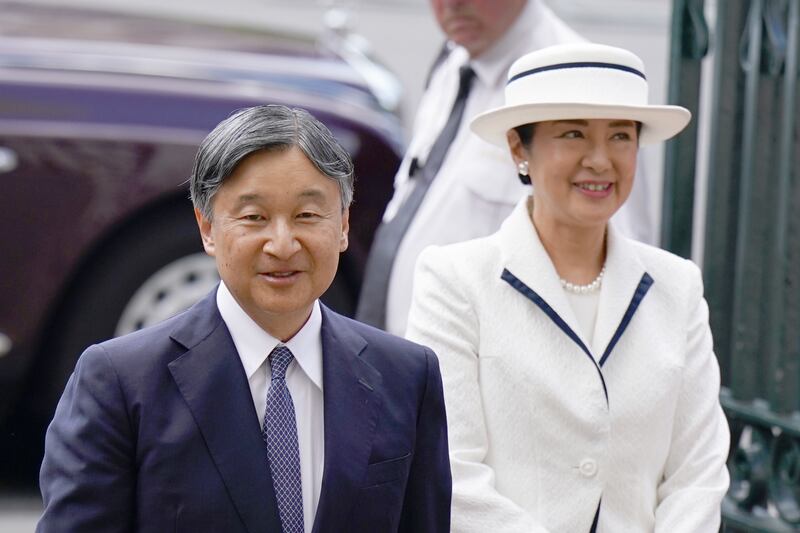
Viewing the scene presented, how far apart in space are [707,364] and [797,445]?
36.9 inches

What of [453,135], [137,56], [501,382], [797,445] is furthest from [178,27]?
[501,382]

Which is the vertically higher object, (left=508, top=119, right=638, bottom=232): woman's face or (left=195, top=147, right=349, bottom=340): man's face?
(left=508, top=119, right=638, bottom=232): woman's face

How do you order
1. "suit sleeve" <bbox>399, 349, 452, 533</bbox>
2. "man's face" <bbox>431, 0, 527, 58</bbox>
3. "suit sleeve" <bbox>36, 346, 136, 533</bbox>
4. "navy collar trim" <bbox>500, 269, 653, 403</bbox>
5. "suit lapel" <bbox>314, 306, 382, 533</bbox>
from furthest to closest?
"man's face" <bbox>431, 0, 527, 58</bbox>, "navy collar trim" <bbox>500, 269, 653, 403</bbox>, "suit sleeve" <bbox>399, 349, 452, 533</bbox>, "suit lapel" <bbox>314, 306, 382, 533</bbox>, "suit sleeve" <bbox>36, 346, 136, 533</bbox>

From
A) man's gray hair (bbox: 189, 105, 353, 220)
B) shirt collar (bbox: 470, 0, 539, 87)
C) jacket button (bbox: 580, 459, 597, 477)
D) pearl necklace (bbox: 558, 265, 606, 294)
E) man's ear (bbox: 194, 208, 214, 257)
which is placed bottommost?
jacket button (bbox: 580, 459, 597, 477)

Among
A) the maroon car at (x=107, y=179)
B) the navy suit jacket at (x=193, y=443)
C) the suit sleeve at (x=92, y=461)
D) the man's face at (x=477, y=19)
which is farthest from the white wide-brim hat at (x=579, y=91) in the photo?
the maroon car at (x=107, y=179)

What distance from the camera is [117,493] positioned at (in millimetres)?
2322

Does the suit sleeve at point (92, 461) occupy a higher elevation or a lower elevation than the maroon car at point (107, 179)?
lower

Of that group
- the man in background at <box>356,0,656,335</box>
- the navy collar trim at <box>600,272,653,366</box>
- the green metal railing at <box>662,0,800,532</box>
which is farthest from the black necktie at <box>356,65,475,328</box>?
the navy collar trim at <box>600,272,653,366</box>

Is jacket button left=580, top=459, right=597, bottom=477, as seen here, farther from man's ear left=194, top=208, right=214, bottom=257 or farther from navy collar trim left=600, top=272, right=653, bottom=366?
man's ear left=194, top=208, right=214, bottom=257

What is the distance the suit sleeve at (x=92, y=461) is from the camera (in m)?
2.31

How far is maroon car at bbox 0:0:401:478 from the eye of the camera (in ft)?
18.9

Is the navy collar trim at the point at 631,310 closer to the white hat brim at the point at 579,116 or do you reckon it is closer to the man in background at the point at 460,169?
the white hat brim at the point at 579,116

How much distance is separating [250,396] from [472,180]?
5.33 feet

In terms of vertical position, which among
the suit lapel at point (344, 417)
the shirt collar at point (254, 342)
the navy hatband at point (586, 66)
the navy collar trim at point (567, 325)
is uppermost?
the navy hatband at point (586, 66)
